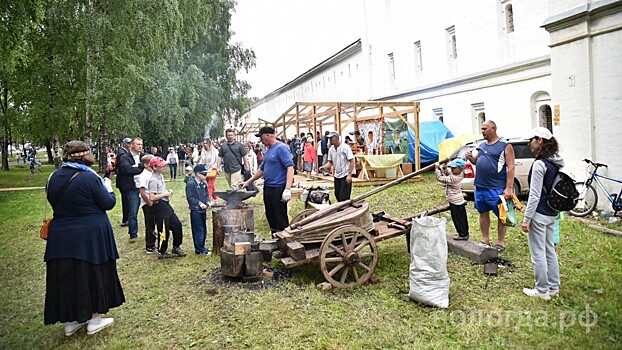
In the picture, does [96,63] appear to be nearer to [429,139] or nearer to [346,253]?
[429,139]

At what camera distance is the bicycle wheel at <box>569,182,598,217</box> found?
839cm

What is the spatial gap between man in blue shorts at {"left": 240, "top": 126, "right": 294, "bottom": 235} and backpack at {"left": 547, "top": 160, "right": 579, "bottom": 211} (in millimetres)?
3288

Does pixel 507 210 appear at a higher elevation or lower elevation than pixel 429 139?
lower

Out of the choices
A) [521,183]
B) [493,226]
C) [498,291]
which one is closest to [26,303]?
[498,291]

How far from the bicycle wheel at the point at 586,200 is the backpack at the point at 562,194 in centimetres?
491

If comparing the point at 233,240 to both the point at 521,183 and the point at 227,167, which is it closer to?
the point at 227,167

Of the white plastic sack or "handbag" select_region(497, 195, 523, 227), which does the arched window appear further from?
the white plastic sack

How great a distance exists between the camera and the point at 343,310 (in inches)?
182

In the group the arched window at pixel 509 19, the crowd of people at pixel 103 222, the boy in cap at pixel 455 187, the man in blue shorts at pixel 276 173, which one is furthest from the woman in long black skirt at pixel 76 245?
the arched window at pixel 509 19

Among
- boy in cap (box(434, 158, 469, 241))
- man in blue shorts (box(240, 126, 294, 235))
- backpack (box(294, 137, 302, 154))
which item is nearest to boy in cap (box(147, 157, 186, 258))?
man in blue shorts (box(240, 126, 294, 235))

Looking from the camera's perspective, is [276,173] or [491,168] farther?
[276,173]

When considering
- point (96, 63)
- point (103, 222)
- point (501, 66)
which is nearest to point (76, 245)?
point (103, 222)

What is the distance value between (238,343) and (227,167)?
6.68 metres

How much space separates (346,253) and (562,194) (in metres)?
2.33
